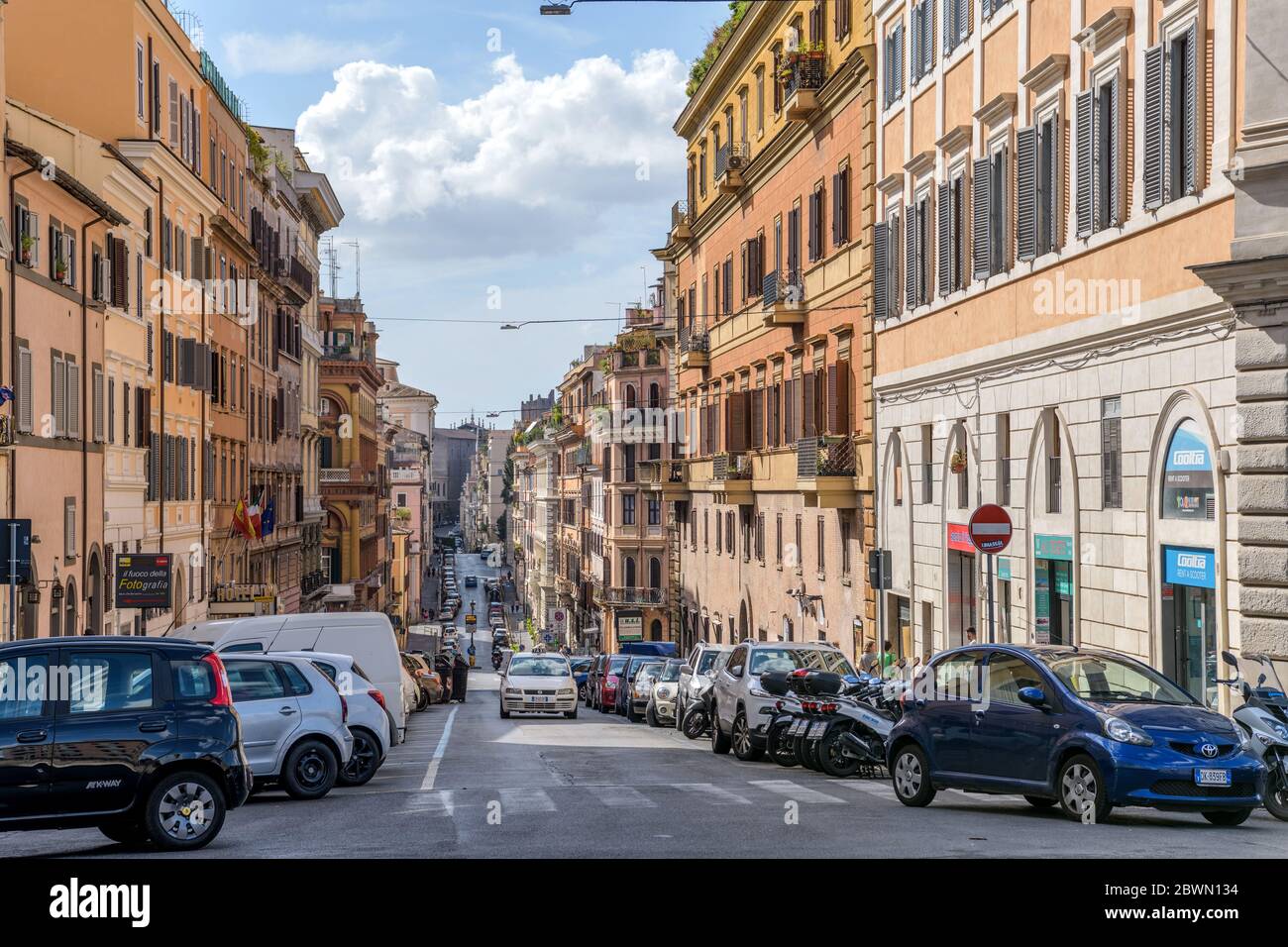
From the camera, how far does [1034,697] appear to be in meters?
14.8

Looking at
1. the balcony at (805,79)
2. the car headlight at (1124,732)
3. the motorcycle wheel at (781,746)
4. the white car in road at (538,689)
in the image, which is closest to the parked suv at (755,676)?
the motorcycle wheel at (781,746)

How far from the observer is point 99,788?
12.4 metres

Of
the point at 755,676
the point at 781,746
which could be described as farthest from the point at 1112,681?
the point at 755,676

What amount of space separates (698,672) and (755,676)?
7.67 meters

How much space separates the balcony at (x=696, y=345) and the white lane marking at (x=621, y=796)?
131 feet

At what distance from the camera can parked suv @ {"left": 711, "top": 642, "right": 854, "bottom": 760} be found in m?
24.3

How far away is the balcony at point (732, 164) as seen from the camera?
50.3 metres

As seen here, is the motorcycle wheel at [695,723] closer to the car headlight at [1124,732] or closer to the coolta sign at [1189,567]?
the coolta sign at [1189,567]

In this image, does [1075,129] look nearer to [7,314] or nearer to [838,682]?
[838,682]

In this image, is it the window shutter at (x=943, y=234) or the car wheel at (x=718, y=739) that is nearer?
the car wheel at (x=718, y=739)

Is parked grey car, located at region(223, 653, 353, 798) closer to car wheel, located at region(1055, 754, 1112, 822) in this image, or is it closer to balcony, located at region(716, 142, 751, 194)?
car wheel, located at region(1055, 754, 1112, 822)

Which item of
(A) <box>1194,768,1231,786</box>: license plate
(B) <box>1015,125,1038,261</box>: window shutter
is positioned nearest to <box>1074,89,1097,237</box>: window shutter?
(B) <box>1015,125,1038,261</box>: window shutter
